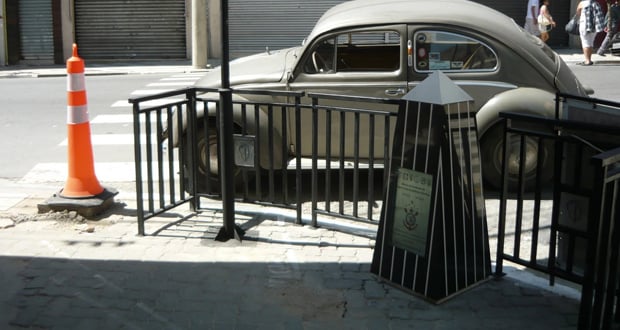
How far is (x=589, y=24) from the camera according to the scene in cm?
1925

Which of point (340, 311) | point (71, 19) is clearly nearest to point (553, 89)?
point (340, 311)

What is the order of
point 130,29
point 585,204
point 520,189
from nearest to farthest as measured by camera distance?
point 585,204, point 520,189, point 130,29

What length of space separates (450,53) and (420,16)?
1.54 feet

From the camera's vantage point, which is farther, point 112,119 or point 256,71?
point 112,119

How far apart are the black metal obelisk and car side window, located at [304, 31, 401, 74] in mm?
2921

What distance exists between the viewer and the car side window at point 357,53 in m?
7.98

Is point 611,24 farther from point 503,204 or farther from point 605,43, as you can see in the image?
point 503,204

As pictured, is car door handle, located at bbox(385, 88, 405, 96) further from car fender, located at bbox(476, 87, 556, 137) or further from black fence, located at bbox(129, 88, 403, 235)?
car fender, located at bbox(476, 87, 556, 137)

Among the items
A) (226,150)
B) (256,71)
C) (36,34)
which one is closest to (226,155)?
(226,150)

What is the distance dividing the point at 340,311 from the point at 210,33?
62.3 ft

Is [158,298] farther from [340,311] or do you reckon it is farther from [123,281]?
[340,311]

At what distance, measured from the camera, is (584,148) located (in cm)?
486

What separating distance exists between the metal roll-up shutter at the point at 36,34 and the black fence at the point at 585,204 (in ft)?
65.2

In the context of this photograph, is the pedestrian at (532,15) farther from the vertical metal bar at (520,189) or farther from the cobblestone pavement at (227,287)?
the vertical metal bar at (520,189)
